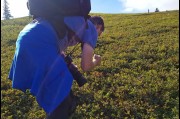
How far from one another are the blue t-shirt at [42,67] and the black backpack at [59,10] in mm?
134

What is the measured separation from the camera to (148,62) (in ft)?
49.6

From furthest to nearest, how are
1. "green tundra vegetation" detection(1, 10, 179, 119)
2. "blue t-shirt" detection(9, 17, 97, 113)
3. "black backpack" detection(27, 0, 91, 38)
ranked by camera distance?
1. "green tundra vegetation" detection(1, 10, 179, 119)
2. "black backpack" detection(27, 0, 91, 38)
3. "blue t-shirt" detection(9, 17, 97, 113)

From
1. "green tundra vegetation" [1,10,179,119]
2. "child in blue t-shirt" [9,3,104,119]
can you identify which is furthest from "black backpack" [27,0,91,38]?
"green tundra vegetation" [1,10,179,119]

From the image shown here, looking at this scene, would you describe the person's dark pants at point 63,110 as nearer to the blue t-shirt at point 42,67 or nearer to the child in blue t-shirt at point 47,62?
the child in blue t-shirt at point 47,62

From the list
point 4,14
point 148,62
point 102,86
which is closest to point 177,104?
point 102,86

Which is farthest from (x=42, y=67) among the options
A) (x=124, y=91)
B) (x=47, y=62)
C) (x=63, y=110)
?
(x=124, y=91)

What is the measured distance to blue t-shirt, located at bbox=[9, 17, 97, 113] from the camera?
4.99 metres

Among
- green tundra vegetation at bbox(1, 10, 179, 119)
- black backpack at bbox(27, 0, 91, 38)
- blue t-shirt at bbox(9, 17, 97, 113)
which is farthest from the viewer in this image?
green tundra vegetation at bbox(1, 10, 179, 119)

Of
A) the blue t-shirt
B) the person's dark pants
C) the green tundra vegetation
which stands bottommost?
the green tundra vegetation

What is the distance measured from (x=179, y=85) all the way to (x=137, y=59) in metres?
4.55

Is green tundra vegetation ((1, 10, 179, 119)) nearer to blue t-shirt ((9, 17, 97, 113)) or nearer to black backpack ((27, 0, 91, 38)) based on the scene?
blue t-shirt ((9, 17, 97, 113))

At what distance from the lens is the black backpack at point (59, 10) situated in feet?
17.2

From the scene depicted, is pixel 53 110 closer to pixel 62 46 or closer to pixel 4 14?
pixel 62 46

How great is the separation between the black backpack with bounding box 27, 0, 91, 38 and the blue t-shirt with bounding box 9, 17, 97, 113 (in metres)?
0.13
